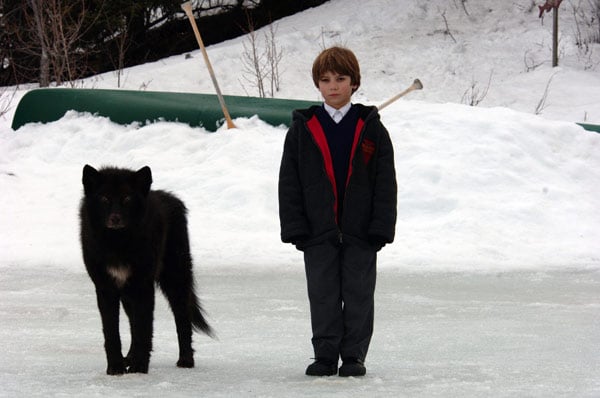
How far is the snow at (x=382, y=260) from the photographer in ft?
16.1

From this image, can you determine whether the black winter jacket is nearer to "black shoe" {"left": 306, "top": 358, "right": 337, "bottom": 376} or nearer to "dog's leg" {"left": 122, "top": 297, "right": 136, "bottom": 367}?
"black shoe" {"left": 306, "top": 358, "right": 337, "bottom": 376}

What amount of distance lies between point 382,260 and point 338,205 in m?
4.39

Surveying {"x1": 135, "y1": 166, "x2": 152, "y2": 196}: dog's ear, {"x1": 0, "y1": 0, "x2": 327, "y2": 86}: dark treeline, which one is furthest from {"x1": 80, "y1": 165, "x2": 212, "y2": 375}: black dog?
{"x1": 0, "y1": 0, "x2": 327, "y2": 86}: dark treeline

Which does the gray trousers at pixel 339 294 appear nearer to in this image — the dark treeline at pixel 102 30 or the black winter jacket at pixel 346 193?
the black winter jacket at pixel 346 193

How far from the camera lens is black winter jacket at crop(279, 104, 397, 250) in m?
4.70

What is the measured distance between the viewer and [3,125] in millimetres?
13672

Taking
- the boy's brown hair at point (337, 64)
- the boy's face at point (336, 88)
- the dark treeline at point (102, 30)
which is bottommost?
the boy's face at point (336, 88)

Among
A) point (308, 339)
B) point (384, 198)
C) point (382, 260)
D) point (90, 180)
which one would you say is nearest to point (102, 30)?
point (382, 260)

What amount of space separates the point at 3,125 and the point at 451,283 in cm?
749

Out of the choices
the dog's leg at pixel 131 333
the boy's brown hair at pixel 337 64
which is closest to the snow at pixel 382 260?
the dog's leg at pixel 131 333

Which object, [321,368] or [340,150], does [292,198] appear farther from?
[321,368]

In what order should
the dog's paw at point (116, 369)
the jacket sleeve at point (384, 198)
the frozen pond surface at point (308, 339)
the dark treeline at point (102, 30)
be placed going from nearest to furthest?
the frozen pond surface at point (308, 339)
the jacket sleeve at point (384, 198)
the dog's paw at point (116, 369)
the dark treeline at point (102, 30)

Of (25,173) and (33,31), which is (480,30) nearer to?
(33,31)

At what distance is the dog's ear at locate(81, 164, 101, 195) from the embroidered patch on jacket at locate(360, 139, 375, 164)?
1158 mm
